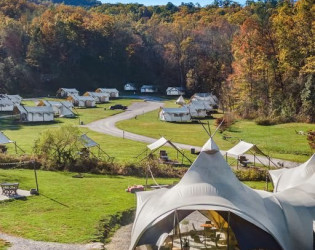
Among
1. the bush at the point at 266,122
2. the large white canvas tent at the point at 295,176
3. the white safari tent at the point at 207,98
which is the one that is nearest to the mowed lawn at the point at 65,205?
the large white canvas tent at the point at 295,176

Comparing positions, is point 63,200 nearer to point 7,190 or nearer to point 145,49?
point 7,190

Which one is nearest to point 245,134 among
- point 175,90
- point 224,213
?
point 224,213

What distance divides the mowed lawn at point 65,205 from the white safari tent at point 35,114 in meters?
37.1

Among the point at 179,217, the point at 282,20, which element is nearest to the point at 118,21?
the point at 282,20

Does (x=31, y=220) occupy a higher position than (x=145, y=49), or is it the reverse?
(x=145, y=49)

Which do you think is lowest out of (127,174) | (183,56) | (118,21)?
(127,174)

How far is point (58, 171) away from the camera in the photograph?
1495 inches

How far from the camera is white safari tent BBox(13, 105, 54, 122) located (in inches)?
2862

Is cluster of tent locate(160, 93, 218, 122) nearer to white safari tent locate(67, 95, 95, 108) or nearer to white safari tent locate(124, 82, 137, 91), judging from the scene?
white safari tent locate(67, 95, 95, 108)

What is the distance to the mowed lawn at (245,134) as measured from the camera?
4897 centimetres

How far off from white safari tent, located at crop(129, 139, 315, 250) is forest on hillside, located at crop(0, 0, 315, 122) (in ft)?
174

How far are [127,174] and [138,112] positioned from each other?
165 ft

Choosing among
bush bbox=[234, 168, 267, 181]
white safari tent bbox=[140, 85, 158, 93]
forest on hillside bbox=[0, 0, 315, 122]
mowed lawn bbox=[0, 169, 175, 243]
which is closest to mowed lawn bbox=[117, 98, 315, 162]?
bush bbox=[234, 168, 267, 181]

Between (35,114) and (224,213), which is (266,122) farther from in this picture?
(224,213)
